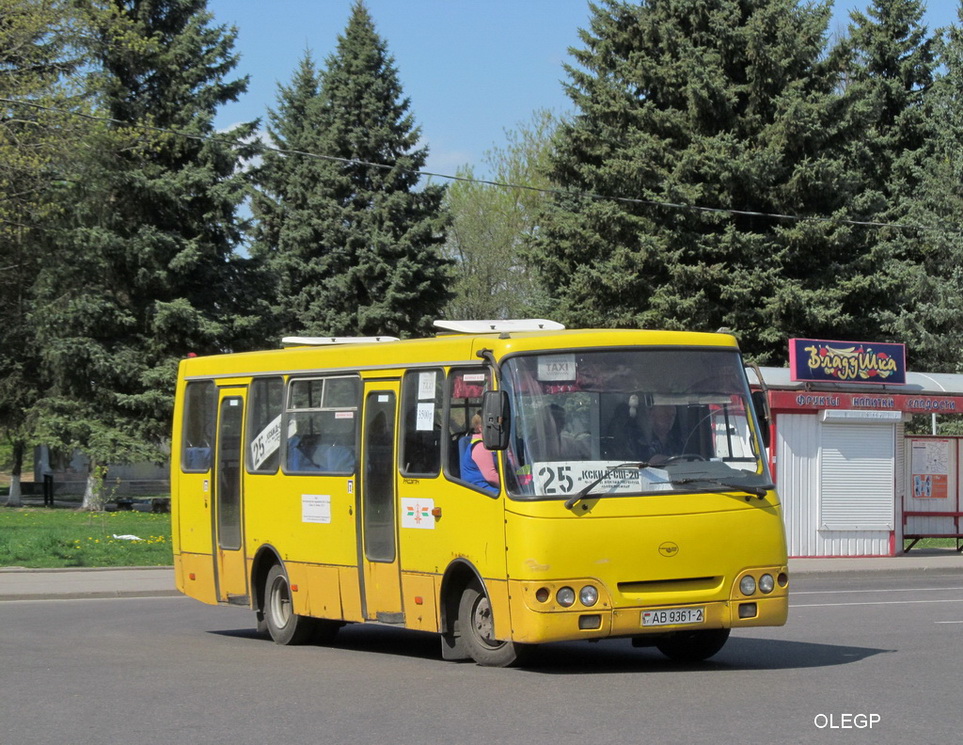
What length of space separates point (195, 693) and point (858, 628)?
24.7 ft

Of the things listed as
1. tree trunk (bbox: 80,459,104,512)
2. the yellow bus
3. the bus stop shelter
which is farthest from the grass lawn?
the yellow bus

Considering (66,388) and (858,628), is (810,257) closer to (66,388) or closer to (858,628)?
(66,388)

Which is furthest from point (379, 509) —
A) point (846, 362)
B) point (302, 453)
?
point (846, 362)

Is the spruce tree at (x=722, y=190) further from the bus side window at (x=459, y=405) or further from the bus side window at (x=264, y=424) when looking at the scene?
the bus side window at (x=459, y=405)

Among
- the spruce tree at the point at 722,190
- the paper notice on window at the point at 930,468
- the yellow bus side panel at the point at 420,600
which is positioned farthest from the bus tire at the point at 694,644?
the spruce tree at the point at 722,190

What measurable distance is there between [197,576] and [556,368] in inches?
269

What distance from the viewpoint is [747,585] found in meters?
11.2

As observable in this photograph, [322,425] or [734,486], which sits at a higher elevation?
[322,425]

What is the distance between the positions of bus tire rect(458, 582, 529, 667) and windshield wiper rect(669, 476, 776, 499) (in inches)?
69.3

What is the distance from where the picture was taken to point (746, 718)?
8.59m

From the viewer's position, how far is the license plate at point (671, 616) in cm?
1085

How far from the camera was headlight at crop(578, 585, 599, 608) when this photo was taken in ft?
35.3

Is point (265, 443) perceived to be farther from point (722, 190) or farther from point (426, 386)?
point (722, 190)

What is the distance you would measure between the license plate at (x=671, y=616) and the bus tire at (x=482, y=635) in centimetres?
106
